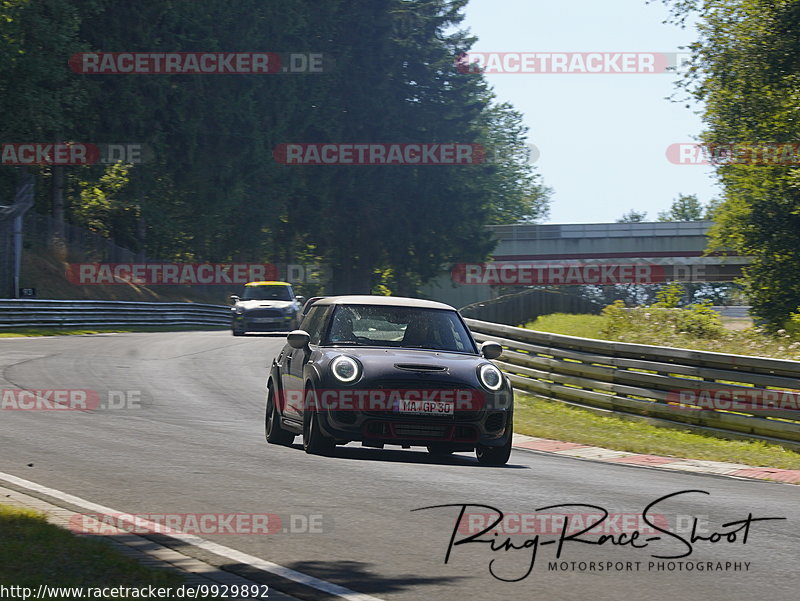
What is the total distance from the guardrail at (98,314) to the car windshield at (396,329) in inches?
991

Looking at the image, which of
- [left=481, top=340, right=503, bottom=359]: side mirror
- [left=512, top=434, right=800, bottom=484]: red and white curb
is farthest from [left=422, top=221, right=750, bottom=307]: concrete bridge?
[left=481, top=340, right=503, bottom=359]: side mirror

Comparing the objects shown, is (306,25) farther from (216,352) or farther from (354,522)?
(354,522)

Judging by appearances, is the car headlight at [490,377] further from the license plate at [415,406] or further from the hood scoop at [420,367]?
the license plate at [415,406]

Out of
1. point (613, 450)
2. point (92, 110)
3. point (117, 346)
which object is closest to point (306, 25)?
point (92, 110)

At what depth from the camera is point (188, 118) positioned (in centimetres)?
5272

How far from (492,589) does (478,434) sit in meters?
4.84

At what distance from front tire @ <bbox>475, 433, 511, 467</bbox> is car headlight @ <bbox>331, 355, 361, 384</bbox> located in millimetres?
1528

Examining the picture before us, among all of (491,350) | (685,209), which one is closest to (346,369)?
(491,350)

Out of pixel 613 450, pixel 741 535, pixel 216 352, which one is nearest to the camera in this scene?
pixel 741 535

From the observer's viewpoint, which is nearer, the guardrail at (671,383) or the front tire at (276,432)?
the front tire at (276,432)

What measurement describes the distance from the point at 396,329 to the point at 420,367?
1.23 metres

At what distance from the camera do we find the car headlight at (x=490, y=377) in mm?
11492

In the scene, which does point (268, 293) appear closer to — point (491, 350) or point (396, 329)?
point (396, 329)

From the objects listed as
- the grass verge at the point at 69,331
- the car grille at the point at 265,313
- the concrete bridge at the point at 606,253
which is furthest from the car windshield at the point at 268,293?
the concrete bridge at the point at 606,253
